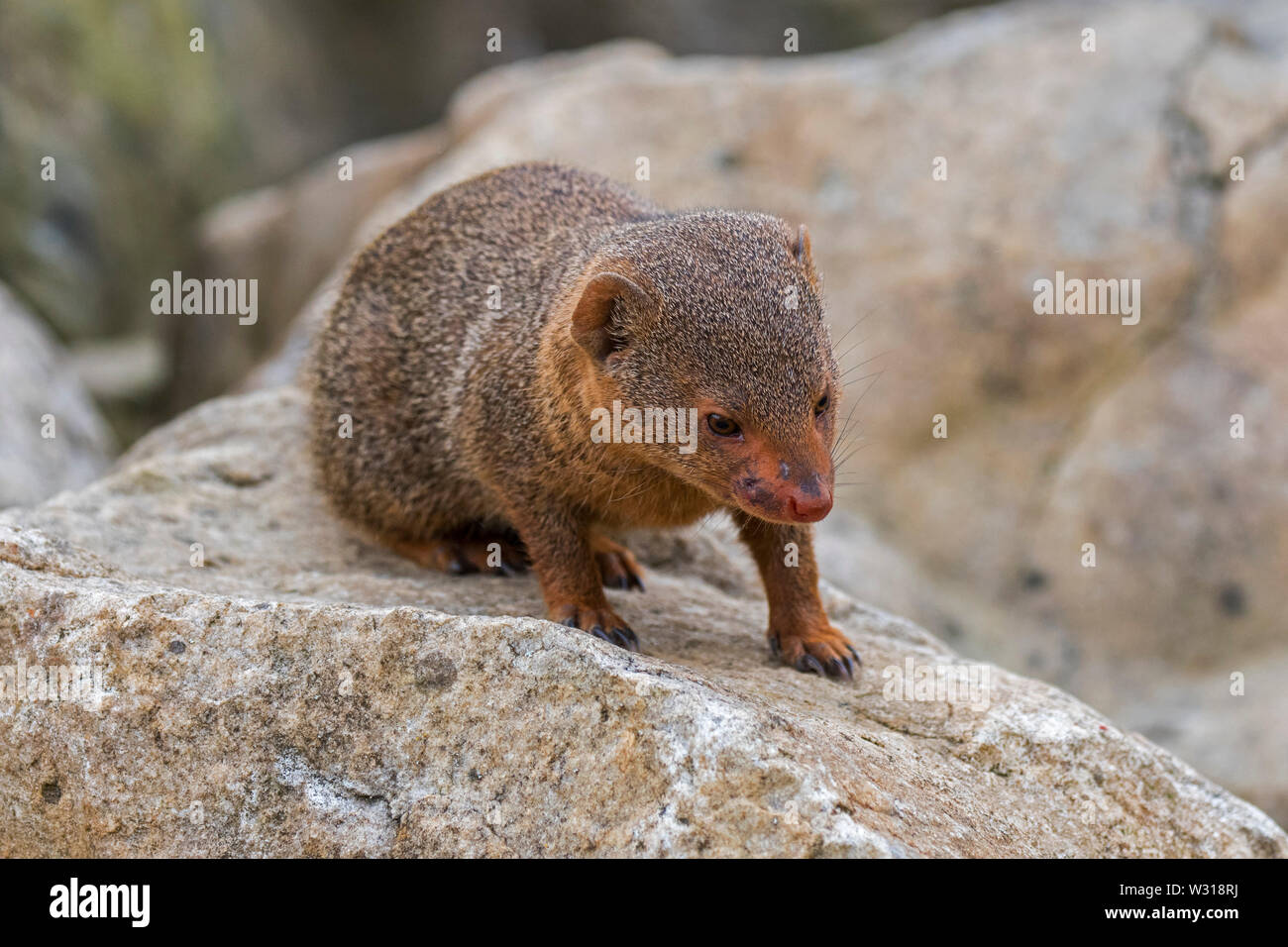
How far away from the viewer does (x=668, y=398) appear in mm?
4145

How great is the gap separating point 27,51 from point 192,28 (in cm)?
308

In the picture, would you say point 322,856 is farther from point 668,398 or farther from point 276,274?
point 276,274

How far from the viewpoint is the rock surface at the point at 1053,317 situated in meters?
7.93

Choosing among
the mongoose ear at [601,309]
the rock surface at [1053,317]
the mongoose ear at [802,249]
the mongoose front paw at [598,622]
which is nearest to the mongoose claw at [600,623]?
the mongoose front paw at [598,622]

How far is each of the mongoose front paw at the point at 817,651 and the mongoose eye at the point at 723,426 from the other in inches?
39.4

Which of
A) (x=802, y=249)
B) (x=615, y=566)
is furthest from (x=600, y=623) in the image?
(x=802, y=249)

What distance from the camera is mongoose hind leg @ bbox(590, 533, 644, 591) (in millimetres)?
5328

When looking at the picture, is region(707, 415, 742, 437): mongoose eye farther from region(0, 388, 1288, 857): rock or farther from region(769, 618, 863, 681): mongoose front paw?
region(769, 618, 863, 681): mongoose front paw

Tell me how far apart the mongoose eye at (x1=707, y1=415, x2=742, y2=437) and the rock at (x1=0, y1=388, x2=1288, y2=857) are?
709mm

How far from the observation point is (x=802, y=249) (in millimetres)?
4527

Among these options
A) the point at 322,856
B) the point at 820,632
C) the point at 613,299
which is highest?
the point at 613,299

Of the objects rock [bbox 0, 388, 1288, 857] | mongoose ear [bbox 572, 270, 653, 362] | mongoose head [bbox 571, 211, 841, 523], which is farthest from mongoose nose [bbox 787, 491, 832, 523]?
mongoose ear [bbox 572, 270, 653, 362]

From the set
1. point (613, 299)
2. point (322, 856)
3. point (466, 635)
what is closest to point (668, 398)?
point (613, 299)

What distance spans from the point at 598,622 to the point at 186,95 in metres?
13.0
